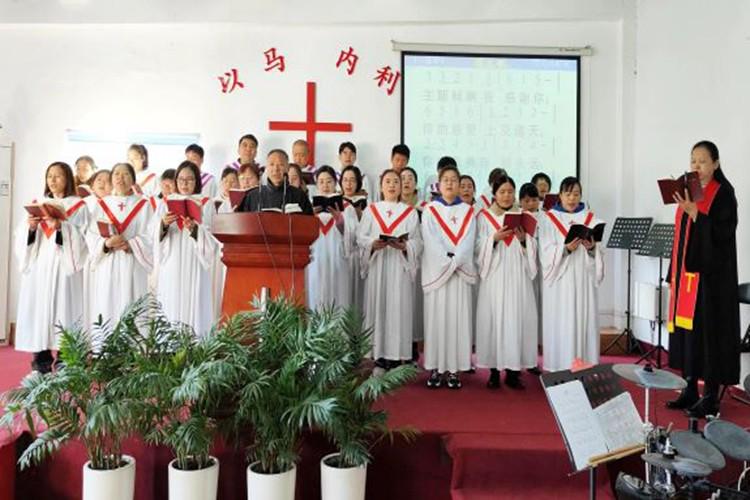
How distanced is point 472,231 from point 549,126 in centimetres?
310

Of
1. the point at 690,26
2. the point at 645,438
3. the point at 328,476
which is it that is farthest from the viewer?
the point at 690,26

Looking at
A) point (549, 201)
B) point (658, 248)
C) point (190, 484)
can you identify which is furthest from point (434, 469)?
→ point (658, 248)

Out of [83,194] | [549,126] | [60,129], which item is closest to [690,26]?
[549,126]

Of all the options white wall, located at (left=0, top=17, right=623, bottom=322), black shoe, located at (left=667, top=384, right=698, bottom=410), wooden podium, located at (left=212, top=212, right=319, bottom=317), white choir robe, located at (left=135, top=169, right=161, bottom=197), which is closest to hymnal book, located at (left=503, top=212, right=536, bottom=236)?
black shoe, located at (left=667, top=384, right=698, bottom=410)

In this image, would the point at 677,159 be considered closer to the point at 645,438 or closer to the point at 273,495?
the point at 645,438

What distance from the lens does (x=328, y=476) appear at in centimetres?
263

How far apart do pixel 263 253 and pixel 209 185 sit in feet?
11.6

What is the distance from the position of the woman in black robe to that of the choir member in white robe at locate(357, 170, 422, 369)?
6.43ft

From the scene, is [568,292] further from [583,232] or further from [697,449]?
[697,449]

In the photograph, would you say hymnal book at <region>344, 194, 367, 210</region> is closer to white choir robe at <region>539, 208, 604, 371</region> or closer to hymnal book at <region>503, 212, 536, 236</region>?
hymnal book at <region>503, 212, 536, 236</region>

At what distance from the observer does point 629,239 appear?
604cm

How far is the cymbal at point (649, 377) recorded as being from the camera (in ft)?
7.63

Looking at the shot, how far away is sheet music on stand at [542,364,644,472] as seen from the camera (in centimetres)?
229

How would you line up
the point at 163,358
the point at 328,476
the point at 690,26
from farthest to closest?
1. the point at 690,26
2. the point at 163,358
3. the point at 328,476
